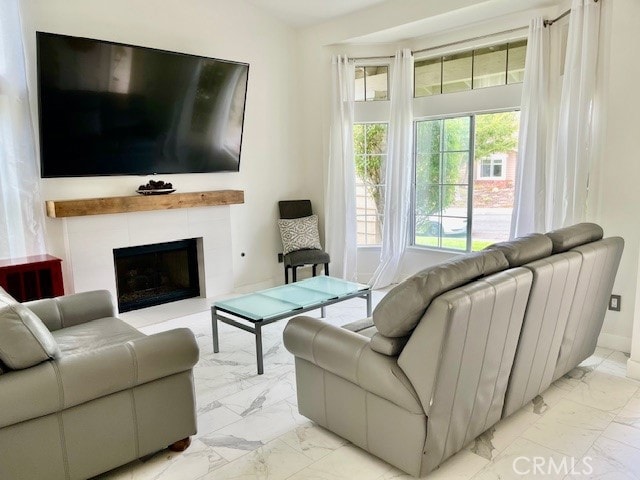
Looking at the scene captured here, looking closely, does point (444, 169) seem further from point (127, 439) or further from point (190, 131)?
point (127, 439)

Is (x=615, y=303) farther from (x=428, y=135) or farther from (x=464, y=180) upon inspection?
(x=428, y=135)

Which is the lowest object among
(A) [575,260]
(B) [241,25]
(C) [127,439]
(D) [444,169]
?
(C) [127,439]

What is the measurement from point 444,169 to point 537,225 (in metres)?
1.31

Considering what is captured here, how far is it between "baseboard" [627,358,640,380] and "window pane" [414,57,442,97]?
321 centimetres

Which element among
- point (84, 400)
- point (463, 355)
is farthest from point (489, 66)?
point (84, 400)

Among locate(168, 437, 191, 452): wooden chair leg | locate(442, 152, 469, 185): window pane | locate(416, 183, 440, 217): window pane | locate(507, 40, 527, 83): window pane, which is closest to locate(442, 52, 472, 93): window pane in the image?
locate(507, 40, 527, 83): window pane

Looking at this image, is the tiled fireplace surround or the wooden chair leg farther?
the tiled fireplace surround

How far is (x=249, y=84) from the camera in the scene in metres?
5.21

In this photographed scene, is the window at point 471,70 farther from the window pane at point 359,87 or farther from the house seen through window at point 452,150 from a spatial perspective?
the window pane at point 359,87

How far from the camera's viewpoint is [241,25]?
5.08m

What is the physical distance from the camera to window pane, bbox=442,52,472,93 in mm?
4828

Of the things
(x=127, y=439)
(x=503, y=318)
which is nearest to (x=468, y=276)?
(x=503, y=318)

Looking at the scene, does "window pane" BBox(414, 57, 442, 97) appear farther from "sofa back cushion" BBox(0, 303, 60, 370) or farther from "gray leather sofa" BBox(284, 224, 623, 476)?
"sofa back cushion" BBox(0, 303, 60, 370)

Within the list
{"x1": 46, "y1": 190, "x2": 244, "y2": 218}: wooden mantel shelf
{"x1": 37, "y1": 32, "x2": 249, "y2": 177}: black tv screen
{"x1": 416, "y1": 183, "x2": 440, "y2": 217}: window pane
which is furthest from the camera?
{"x1": 416, "y1": 183, "x2": 440, "y2": 217}: window pane
